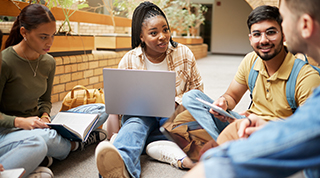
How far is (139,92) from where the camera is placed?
6.31 feet

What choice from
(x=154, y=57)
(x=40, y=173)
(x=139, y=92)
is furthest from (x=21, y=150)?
(x=154, y=57)

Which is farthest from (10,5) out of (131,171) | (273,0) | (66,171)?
(273,0)

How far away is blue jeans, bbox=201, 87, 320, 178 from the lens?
54 cm

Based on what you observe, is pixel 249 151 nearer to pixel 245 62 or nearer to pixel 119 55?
pixel 245 62

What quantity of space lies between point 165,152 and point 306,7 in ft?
4.81

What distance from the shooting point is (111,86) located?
Result: 193cm

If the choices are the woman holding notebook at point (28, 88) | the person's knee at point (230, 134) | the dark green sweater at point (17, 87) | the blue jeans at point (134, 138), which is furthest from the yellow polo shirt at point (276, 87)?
the dark green sweater at point (17, 87)

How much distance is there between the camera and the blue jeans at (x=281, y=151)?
0.54m

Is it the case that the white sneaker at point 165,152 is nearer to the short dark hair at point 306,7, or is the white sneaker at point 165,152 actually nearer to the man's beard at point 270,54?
the man's beard at point 270,54

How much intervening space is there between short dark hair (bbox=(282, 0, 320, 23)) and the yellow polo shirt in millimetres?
979

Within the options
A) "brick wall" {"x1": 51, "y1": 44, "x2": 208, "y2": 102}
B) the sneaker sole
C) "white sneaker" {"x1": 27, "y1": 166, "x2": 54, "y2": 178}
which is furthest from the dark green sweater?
"brick wall" {"x1": 51, "y1": 44, "x2": 208, "y2": 102}

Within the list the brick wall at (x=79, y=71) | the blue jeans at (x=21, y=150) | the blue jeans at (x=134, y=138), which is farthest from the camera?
the brick wall at (x=79, y=71)

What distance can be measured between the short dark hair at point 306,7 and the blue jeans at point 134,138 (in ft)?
4.12

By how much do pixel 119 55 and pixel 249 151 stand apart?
15.5 feet
